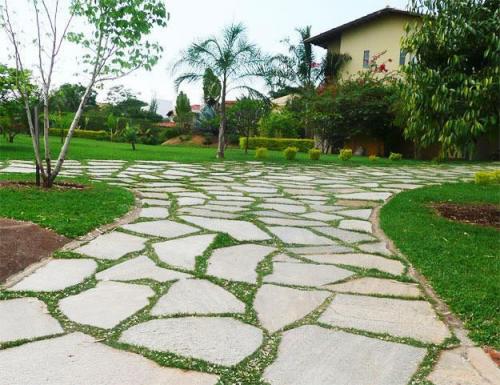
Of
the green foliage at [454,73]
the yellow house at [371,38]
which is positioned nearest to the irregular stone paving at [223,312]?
the green foliage at [454,73]

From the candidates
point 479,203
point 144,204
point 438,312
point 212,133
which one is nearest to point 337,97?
point 212,133

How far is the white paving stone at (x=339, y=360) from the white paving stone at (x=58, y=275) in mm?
1356

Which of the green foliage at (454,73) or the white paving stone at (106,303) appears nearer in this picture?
the white paving stone at (106,303)

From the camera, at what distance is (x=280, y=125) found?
75.1 ft

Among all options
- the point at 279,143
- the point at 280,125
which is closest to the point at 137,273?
the point at 279,143

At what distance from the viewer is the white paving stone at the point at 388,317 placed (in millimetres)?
2260

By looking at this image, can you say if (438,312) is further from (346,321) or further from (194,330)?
(194,330)

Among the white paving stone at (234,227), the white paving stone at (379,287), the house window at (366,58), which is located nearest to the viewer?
the white paving stone at (379,287)

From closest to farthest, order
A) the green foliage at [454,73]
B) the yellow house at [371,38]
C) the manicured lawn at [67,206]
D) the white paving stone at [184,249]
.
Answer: the white paving stone at [184,249] < the manicured lawn at [67,206] < the green foliage at [454,73] < the yellow house at [371,38]

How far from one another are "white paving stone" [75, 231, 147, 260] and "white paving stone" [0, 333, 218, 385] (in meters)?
1.30

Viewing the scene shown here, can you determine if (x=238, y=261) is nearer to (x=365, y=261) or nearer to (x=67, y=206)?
(x=365, y=261)

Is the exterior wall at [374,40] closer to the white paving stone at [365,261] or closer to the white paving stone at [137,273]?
the white paving stone at [365,261]

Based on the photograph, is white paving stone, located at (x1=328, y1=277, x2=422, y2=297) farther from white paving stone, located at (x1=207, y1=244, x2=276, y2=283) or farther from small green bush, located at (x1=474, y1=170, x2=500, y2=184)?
small green bush, located at (x1=474, y1=170, x2=500, y2=184)

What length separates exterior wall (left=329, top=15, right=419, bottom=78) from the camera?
23.3m
